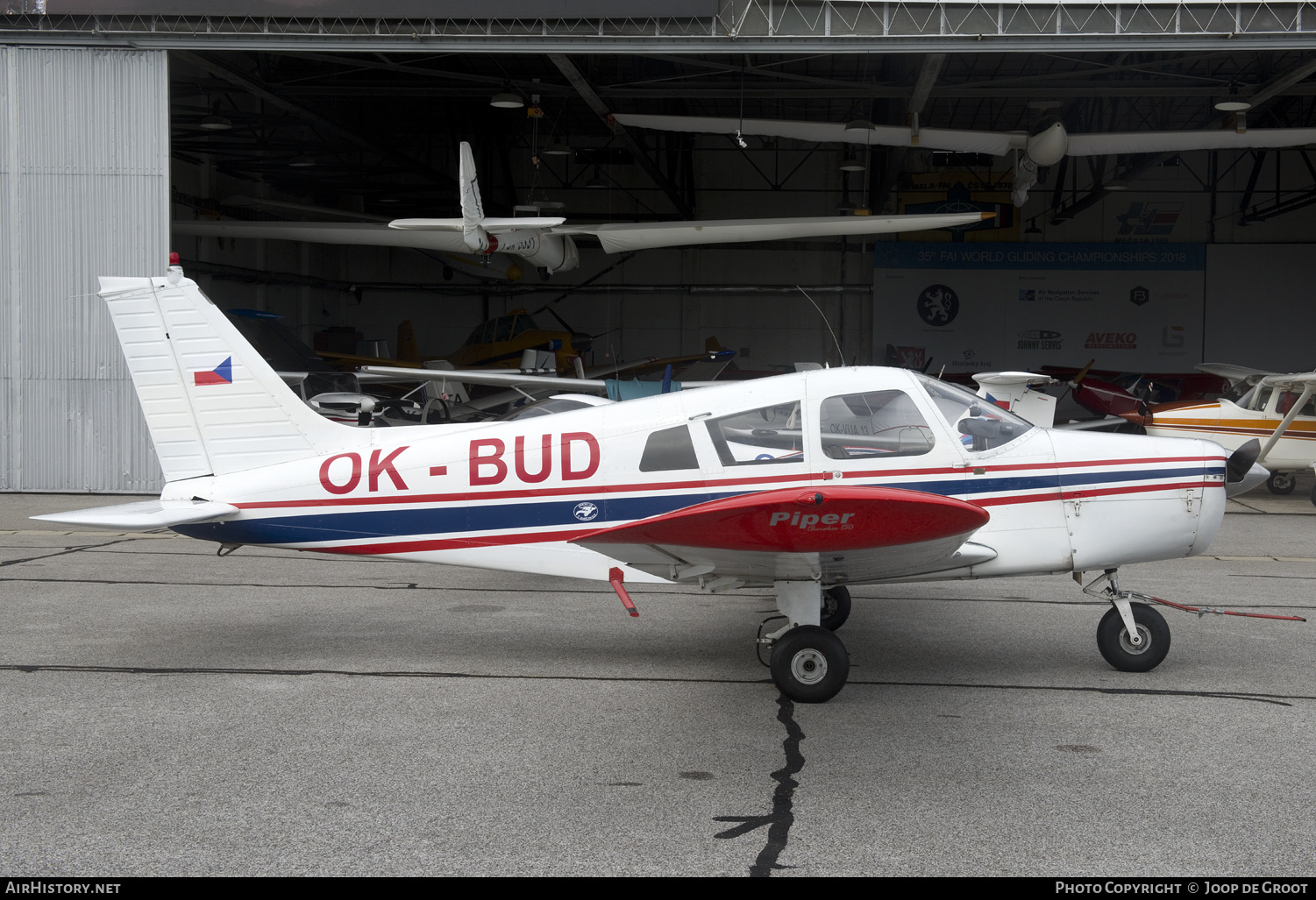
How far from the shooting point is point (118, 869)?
3547 mm

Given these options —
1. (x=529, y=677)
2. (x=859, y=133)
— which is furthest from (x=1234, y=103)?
(x=529, y=677)

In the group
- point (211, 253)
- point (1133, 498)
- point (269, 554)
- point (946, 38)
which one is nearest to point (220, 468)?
point (269, 554)

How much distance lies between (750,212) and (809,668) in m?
29.8

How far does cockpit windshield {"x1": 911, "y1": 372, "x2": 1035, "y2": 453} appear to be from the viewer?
592 cm

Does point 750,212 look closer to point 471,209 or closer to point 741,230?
point 741,230

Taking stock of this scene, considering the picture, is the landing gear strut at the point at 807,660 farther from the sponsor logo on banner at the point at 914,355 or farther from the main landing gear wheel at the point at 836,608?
the sponsor logo on banner at the point at 914,355

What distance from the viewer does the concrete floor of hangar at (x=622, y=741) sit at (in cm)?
378

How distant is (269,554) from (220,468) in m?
4.43

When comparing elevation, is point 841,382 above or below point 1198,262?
below

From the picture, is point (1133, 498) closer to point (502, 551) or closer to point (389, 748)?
point (502, 551)

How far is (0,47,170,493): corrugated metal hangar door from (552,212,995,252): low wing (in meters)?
7.14

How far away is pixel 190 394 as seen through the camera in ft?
21.3

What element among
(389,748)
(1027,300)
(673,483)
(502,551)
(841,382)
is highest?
(1027,300)

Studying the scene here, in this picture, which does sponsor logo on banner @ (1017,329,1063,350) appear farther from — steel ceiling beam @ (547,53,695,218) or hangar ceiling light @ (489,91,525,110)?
hangar ceiling light @ (489,91,525,110)
